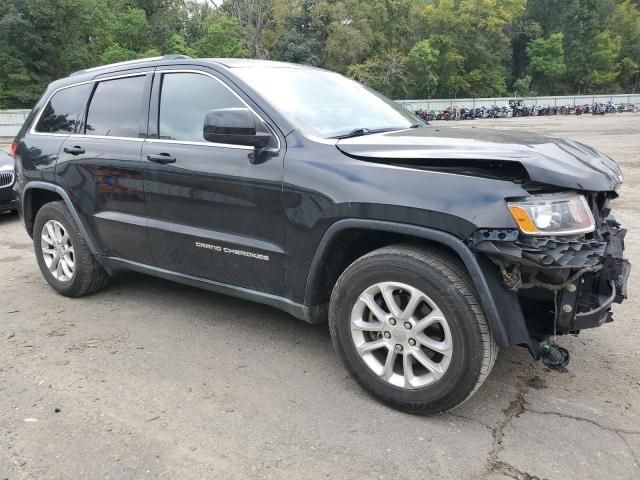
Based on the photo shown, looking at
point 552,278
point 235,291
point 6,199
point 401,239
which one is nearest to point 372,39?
point 6,199

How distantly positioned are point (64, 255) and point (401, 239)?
124 inches

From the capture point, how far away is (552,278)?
2.62 m

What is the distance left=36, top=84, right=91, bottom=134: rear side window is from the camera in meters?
4.64

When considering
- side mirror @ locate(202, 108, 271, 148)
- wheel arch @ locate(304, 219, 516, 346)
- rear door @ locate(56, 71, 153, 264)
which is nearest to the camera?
wheel arch @ locate(304, 219, 516, 346)

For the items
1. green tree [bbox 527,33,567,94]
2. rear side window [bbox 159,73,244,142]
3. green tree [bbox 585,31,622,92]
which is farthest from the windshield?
green tree [bbox 585,31,622,92]

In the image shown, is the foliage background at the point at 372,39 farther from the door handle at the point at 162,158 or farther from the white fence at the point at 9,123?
the door handle at the point at 162,158

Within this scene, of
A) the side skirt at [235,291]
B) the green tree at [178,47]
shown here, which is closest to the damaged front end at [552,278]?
the side skirt at [235,291]

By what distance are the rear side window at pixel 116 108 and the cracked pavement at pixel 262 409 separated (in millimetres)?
1465

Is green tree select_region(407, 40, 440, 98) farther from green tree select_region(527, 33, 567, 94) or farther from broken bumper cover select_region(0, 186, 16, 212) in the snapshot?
broken bumper cover select_region(0, 186, 16, 212)

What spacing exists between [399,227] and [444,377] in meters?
0.79

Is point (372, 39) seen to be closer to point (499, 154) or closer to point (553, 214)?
point (499, 154)

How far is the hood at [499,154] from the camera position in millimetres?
2639

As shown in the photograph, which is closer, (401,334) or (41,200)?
(401,334)

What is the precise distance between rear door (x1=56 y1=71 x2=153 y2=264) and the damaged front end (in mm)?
2550
